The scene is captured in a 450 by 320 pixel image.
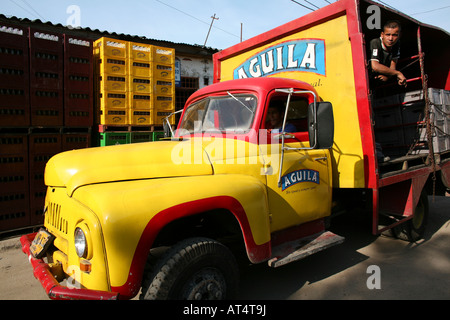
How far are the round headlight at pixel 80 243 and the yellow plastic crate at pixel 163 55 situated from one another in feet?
18.6

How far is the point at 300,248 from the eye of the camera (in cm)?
304

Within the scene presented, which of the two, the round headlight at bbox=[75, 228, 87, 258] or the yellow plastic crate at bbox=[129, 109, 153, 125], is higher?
the yellow plastic crate at bbox=[129, 109, 153, 125]

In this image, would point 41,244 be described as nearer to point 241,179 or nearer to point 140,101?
point 241,179

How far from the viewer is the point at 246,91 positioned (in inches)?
123

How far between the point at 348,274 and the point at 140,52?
19.1 feet

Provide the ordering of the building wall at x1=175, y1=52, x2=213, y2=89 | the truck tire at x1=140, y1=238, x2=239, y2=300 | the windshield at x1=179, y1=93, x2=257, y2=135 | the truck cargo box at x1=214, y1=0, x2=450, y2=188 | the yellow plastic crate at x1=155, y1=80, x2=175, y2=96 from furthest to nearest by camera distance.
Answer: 1. the building wall at x1=175, y1=52, x2=213, y2=89
2. the yellow plastic crate at x1=155, y1=80, x2=175, y2=96
3. the truck cargo box at x1=214, y1=0, x2=450, y2=188
4. the windshield at x1=179, y1=93, x2=257, y2=135
5. the truck tire at x1=140, y1=238, x2=239, y2=300

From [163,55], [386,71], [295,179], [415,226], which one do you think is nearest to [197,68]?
[163,55]

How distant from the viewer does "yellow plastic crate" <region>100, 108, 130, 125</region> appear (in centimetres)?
634

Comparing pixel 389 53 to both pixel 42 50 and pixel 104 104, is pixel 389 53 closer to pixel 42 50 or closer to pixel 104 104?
pixel 104 104

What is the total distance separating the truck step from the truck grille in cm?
170

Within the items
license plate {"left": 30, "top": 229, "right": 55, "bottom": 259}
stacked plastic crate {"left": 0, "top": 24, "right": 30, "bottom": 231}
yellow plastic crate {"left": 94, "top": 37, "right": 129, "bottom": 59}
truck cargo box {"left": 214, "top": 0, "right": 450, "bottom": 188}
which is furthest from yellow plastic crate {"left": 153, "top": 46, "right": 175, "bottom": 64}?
license plate {"left": 30, "top": 229, "right": 55, "bottom": 259}

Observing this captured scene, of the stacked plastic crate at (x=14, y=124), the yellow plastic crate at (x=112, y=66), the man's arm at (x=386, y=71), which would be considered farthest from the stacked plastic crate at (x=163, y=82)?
the man's arm at (x=386, y=71)

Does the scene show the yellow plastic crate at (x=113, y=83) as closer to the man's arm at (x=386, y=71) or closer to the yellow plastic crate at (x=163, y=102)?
the yellow plastic crate at (x=163, y=102)

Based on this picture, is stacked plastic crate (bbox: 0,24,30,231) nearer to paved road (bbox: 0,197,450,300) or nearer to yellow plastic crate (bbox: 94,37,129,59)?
paved road (bbox: 0,197,450,300)
